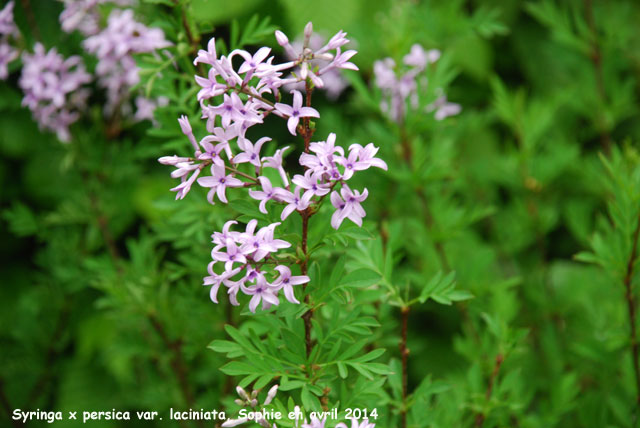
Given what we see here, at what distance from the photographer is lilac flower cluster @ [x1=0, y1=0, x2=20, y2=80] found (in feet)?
4.59

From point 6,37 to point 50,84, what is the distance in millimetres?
225

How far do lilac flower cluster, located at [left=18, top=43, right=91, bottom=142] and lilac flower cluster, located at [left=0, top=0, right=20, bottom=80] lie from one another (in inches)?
1.6

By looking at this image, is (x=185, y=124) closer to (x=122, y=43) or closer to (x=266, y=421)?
(x=266, y=421)

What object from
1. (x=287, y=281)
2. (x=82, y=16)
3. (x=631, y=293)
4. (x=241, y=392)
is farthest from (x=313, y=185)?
(x=82, y=16)

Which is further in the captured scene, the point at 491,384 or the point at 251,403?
the point at 491,384

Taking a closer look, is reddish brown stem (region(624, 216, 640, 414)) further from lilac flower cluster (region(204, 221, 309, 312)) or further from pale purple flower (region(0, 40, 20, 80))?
pale purple flower (region(0, 40, 20, 80))

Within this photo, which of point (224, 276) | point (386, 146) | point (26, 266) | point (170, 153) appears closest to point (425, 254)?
point (386, 146)

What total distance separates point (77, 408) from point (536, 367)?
64.7 inches

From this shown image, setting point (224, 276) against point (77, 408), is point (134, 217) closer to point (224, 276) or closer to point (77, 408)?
point (77, 408)

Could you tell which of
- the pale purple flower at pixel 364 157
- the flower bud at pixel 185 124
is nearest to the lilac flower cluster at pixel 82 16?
the flower bud at pixel 185 124

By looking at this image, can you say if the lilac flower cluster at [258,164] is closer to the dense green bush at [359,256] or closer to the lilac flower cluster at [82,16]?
the dense green bush at [359,256]

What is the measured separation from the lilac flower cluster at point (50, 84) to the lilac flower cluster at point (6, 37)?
1.6 inches

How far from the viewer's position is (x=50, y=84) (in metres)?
1.46

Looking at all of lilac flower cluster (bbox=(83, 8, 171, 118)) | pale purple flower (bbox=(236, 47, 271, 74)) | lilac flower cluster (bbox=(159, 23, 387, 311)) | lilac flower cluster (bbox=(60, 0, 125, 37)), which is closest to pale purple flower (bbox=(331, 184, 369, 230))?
lilac flower cluster (bbox=(159, 23, 387, 311))
